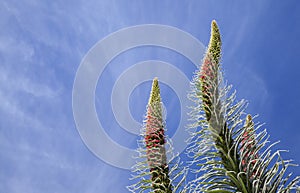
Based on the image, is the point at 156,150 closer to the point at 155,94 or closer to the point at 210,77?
the point at 155,94

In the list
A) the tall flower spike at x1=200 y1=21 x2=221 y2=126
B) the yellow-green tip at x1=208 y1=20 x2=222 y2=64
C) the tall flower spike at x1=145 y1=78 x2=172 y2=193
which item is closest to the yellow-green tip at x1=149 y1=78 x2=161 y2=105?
the tall flower spike at x1=145 y1=78 x2=172 y2=193

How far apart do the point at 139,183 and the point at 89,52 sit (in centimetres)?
953

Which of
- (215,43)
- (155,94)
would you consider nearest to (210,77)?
(215,43)

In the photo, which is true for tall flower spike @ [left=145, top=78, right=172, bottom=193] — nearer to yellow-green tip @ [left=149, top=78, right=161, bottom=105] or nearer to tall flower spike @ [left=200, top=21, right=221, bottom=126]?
yellow-green tip @ [left=149, top=78, right=161, bottom=105]

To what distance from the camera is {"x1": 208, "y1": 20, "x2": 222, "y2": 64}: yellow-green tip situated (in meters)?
9.14

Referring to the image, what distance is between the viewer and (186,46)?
16.6m

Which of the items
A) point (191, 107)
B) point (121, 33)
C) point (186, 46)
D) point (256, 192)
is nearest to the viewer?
point (256, 192)

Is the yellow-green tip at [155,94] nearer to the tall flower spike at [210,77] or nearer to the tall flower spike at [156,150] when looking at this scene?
the tall flower spike at [156,150]

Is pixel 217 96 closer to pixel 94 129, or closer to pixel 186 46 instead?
pixel 94 129

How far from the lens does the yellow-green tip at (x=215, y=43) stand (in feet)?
30.0

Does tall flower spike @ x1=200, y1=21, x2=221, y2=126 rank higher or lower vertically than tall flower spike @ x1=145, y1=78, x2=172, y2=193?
higher

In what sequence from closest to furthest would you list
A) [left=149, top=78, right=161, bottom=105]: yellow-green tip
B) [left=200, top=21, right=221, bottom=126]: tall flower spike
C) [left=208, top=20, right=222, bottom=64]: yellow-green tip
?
[left=200, top=21, right=221, bottom=126]: tall flower spike → [left=208, top=20, right=222, bottom=64]: yellow-green tip → [left=149, top=78, right=161, bottom=105]: yellow-green tip

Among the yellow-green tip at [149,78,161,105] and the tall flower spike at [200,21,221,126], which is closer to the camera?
the tall flower spike at [200,21,221,126]

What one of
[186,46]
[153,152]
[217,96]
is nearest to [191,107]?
[217,96]
